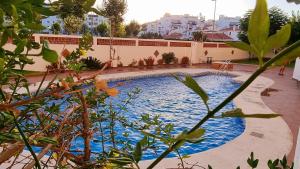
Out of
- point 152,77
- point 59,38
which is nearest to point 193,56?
point 152,77

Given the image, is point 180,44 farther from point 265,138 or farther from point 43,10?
point 43,10

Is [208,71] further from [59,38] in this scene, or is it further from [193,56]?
[59,38]

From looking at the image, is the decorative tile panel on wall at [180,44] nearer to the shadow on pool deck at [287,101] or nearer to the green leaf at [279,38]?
the shadow on pool deck at [287,101]

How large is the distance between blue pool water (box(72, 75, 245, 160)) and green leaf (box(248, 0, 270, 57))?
3804 mm

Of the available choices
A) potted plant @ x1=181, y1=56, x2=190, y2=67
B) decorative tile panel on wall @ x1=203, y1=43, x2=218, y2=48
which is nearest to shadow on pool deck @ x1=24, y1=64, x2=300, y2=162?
potted plant @ x1=181, y1=56, x2=190, y2=67

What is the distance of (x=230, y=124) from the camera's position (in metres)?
7.41

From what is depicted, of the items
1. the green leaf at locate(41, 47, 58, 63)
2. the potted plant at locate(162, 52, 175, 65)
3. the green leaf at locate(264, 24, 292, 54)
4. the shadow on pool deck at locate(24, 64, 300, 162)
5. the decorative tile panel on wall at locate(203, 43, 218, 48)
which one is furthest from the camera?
the decorative tile panel on wall at locate(203, 43, 218, 48)

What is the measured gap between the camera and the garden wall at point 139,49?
40.2 ft

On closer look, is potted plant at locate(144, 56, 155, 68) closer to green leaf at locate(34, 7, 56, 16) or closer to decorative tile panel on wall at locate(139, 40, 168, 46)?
decorative tile panel on wall at locate(139, 40, 168, 46)

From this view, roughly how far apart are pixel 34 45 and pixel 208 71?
15.9 m

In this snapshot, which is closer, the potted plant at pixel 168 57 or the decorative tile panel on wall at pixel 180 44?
the potted plant at pixel 168 57

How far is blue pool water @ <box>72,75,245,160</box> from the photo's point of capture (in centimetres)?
604

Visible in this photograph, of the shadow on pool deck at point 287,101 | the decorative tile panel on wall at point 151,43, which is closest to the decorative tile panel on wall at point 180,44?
the decorative tile panel on wall at point 151,43

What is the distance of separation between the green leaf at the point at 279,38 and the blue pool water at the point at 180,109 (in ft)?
12.5
